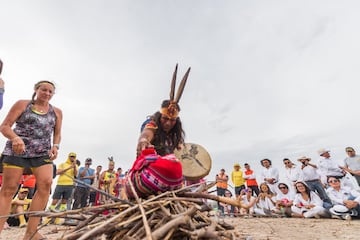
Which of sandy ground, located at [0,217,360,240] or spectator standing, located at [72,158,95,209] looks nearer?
sandy ground, located at [0,217,360,240]

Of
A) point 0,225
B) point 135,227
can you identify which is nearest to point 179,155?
point 0,225

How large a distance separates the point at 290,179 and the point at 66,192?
7.57 metres

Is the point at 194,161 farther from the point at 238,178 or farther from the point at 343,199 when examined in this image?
the point at 238,178

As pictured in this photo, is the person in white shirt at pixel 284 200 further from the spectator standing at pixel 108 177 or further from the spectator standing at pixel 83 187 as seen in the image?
the spectator standing at pixel 83 187

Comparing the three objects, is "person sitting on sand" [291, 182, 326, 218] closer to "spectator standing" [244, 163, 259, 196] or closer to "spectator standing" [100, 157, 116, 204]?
"spectator standing" [244, 163, 259, 196]

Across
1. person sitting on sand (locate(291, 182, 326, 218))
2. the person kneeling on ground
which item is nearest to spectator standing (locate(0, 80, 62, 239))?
the person kneeling on ground

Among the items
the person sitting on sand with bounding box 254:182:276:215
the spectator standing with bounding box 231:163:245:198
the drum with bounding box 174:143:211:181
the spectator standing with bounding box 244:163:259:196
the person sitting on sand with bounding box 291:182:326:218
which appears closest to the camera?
the drum with bounding box 174:143:211:181

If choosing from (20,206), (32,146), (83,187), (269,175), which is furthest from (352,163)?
(20,206)

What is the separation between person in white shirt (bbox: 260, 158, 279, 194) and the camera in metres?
8.80

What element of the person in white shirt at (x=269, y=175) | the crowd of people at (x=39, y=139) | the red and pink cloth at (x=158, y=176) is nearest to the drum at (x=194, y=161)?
the crowd of people at (x=39, y=139)

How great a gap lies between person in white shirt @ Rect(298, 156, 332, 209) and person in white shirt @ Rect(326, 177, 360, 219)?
410mm

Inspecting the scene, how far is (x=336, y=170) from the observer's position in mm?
7191

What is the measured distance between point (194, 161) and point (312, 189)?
20.8 ft

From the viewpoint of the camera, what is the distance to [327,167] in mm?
7336
